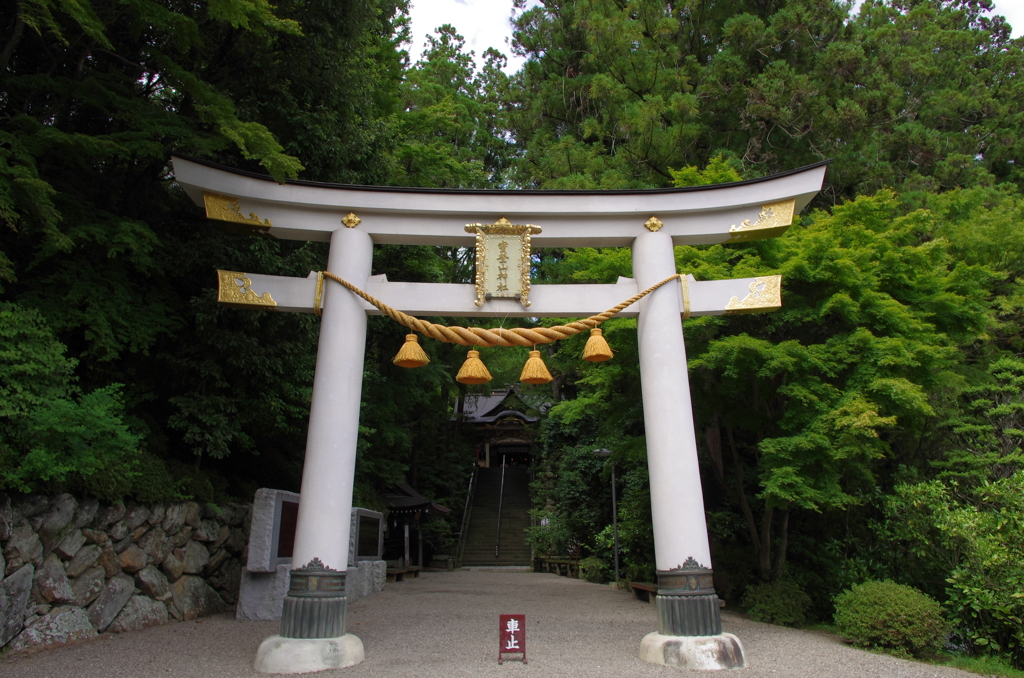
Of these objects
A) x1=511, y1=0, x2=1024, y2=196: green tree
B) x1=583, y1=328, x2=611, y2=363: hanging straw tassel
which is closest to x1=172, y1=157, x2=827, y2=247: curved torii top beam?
x1=583, y1=328, x2=611, y2=363: hanging straw tassel

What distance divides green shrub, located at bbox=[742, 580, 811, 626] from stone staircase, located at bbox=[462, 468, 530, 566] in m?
12.4

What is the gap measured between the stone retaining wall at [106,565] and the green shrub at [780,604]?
6800 millimetres

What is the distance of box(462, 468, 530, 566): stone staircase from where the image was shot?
19.9m

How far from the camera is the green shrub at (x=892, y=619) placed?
19.3ft

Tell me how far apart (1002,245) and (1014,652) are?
5.67 metres

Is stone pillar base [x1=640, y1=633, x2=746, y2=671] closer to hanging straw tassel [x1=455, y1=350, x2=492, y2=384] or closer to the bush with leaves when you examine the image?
hanging straw tassel [x1=455, y1=350, x2=492, y2=384]

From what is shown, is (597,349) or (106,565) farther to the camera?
(106,565)

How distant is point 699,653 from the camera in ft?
16.6

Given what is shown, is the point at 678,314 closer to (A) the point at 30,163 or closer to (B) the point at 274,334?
(B) the point at 274,334

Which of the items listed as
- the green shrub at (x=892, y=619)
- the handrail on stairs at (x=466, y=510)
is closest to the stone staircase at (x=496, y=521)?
the handrail on stairs at (x=466, y=510)

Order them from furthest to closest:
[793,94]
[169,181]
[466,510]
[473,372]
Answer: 1. [466,510]
2. [793,94]
3. [169,181]
4. [473,372]

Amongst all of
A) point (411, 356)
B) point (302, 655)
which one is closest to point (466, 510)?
point (411, 356)

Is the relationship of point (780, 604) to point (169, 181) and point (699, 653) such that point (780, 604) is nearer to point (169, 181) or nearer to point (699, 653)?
point (699, 653)

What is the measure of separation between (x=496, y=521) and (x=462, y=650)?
16.9 metres
